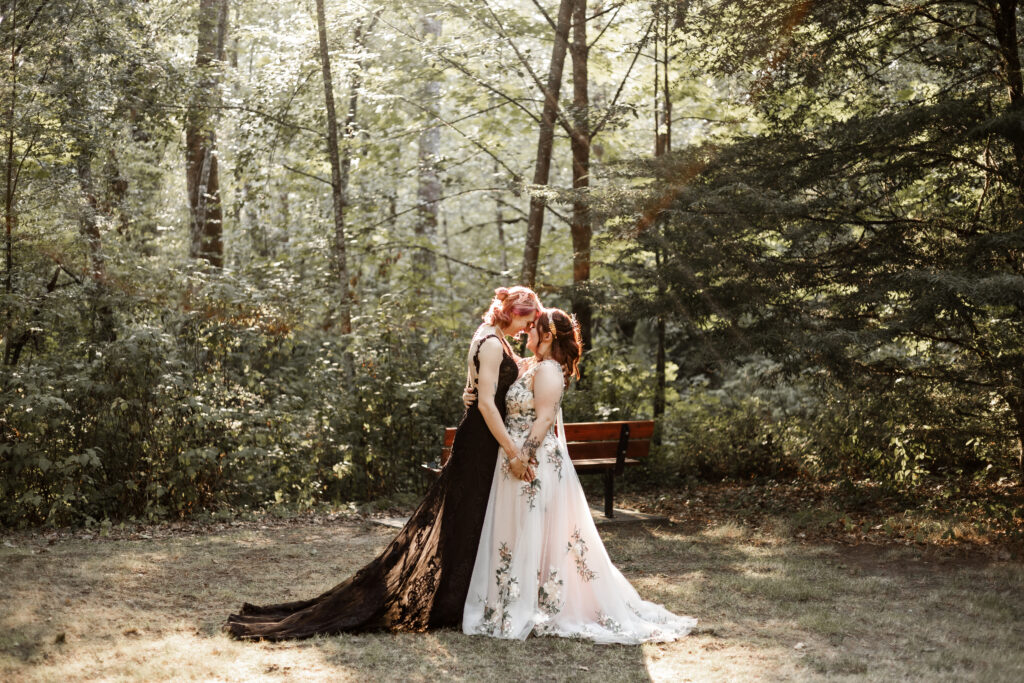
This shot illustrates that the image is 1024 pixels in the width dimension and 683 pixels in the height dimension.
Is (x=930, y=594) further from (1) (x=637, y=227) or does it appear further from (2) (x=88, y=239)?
(2) (x=88, y=239)

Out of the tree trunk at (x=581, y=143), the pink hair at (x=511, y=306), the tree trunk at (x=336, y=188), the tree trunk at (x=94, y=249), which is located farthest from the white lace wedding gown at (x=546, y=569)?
the tree trunk at (x=336, y=188)

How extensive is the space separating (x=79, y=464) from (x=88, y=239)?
8.17ft

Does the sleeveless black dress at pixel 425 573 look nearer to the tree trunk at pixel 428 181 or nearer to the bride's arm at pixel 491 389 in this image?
the bride's arm at pixel 491 389

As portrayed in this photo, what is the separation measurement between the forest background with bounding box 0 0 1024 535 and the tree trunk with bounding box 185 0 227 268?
0.33 feet

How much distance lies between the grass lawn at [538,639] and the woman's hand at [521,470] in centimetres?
90

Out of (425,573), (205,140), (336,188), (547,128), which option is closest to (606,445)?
(425,573)

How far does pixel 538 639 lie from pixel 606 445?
12.8ft

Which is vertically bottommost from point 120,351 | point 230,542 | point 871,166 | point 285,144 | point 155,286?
point 230,542

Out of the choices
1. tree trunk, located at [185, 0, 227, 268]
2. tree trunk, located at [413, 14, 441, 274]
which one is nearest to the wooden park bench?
tree trunk, located at [413, 14, 441, 274]

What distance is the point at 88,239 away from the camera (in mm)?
9352

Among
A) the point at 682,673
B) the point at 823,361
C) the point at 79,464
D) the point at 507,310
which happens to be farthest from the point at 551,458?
the point at 79,464

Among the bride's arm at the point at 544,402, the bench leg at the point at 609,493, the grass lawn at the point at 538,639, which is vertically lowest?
the grass lawn at the point at 538,639

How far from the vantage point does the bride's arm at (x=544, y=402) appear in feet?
17.1

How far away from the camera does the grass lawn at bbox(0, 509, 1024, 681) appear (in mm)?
4375
